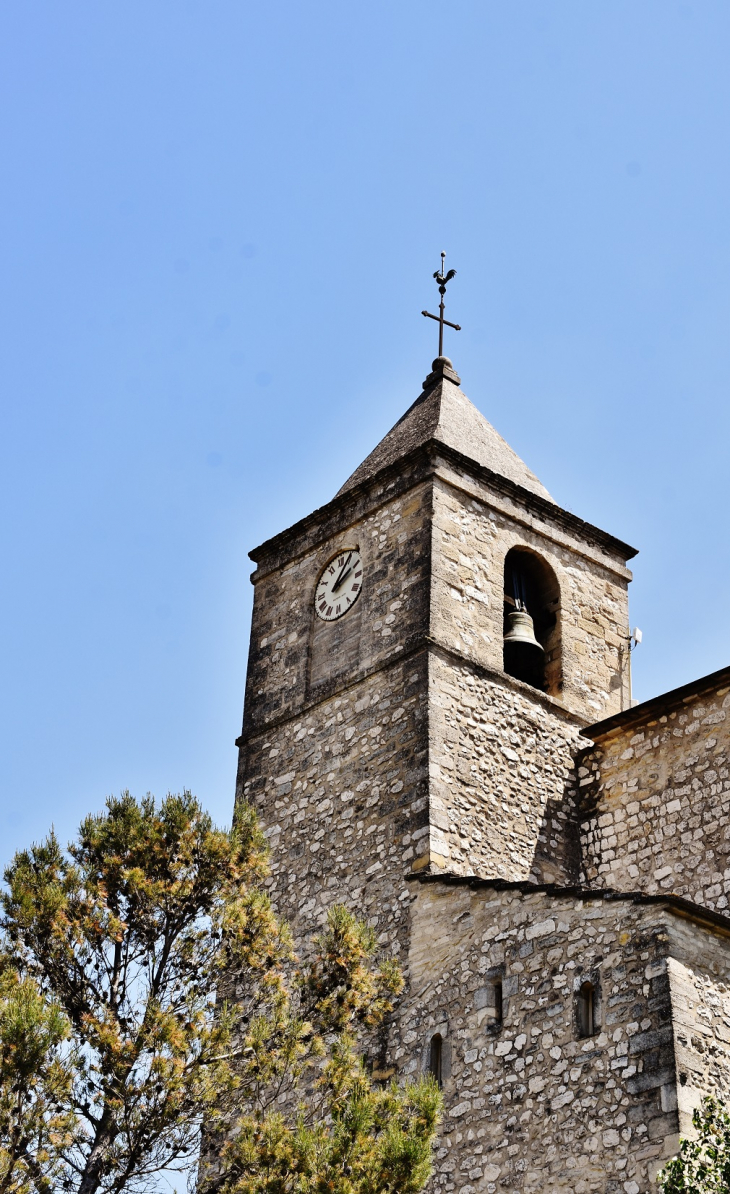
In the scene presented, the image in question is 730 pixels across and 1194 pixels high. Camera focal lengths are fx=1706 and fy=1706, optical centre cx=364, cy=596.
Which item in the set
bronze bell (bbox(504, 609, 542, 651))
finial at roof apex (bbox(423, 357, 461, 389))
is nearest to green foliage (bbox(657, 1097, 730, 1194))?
bronze bell (bbox(504, 609, 542, 651))

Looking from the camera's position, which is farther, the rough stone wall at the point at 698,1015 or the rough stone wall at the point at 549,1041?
the rough stone wall at the point at 549,1041

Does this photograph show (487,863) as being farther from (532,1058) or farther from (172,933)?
(172,933)

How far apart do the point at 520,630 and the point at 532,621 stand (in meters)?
0.29

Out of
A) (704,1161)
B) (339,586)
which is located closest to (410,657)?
(339,586)

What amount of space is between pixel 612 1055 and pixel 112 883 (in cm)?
373

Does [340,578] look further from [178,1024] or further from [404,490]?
[178,1024]

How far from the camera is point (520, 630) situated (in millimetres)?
17219

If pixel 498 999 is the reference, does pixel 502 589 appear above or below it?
above

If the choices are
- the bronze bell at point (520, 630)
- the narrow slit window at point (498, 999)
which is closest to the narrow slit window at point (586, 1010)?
the narrow slit window at point (498, 999)

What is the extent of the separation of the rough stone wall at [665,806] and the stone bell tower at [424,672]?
1.21 ft

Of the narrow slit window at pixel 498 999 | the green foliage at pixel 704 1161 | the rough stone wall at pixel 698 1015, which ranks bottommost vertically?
the green foliage at pixel 704 1161

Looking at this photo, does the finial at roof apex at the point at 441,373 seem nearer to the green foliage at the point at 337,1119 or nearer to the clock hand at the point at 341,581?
the clock hand at the point at 341,581

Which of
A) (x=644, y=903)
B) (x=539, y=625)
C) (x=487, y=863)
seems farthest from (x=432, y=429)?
(x=644, y=903)

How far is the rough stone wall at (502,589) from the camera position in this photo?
653 inches
